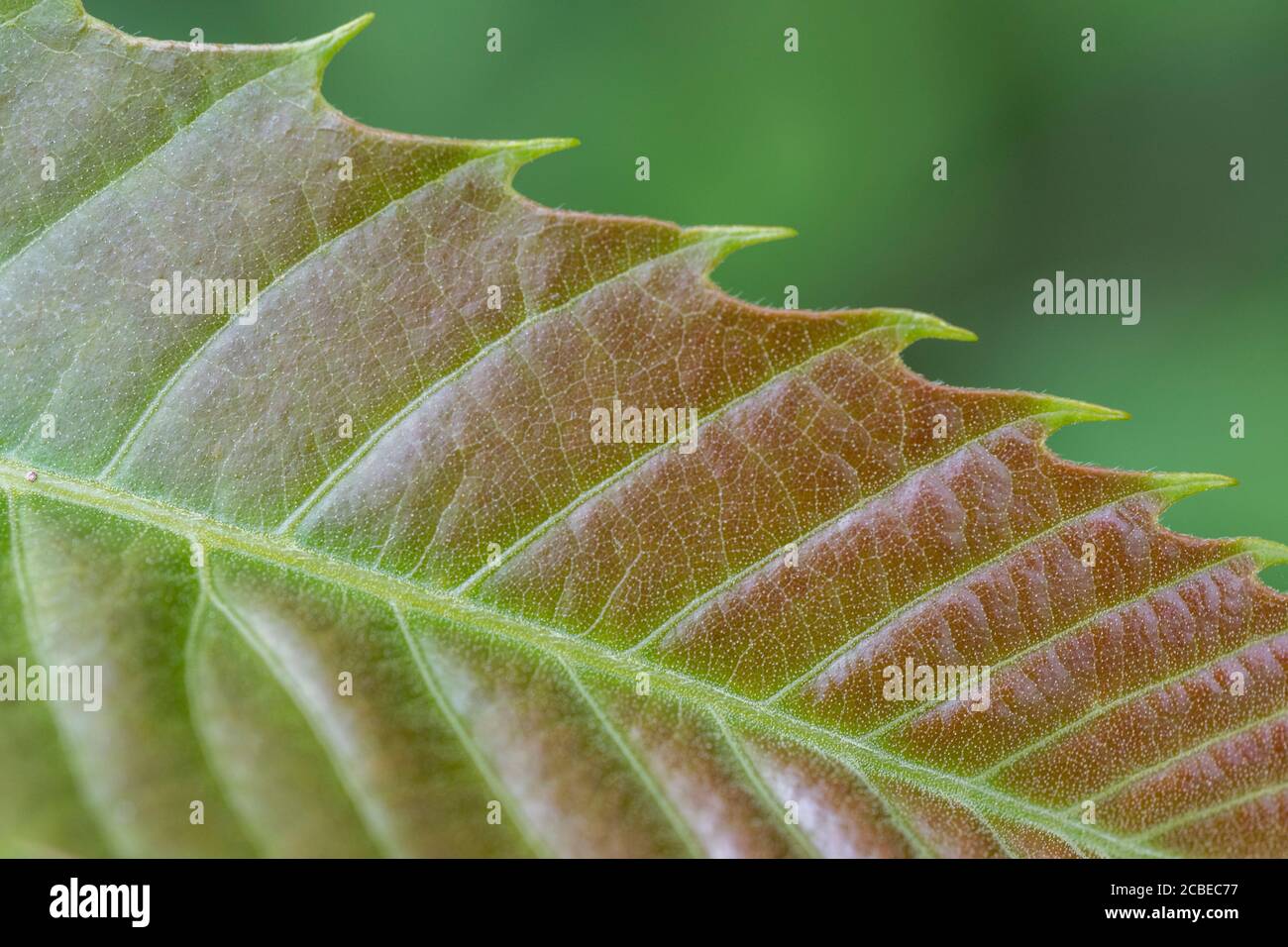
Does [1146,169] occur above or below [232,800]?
above

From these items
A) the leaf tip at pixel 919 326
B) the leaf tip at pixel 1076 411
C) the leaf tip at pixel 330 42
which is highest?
the leaf tip at pixel 330 42

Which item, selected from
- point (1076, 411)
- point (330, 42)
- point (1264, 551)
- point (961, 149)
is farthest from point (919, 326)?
point (961, 149)

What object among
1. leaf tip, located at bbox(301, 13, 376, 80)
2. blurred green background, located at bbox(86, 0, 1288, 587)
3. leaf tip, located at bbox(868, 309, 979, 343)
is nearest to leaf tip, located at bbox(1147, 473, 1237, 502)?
leaf tip, located at bbox(868, 309, 979, 343)

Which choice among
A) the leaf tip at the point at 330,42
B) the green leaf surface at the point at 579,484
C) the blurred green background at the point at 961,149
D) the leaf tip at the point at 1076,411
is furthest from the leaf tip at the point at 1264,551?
the blurred green background at the point at 961,149

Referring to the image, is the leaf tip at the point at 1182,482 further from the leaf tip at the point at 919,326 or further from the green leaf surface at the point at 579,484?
the leaf tip at the point at 919,326

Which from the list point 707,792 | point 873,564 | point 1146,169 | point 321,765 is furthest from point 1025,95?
point 321,765

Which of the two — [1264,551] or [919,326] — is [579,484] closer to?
[919,326]
